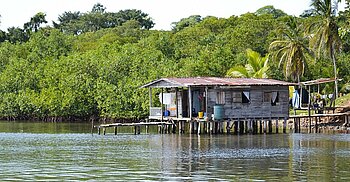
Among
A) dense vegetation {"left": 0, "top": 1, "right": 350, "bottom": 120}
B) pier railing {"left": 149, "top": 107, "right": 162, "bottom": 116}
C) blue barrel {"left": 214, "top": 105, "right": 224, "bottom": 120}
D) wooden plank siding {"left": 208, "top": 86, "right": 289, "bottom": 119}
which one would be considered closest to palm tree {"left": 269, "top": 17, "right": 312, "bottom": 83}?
dense vegetation {"left": 0, "top": 1, "right": 350, "bottom": 120}

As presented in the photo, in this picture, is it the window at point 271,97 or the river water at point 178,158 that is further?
the window at point 271,97

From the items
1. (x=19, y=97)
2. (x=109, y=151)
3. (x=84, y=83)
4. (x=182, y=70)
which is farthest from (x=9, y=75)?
(x=109, y=151)

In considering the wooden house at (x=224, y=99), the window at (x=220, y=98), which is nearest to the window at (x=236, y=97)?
the wooden house at (x=224, y=99)

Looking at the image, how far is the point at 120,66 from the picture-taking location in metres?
73.2

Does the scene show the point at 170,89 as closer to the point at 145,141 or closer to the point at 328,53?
the point at 145,141

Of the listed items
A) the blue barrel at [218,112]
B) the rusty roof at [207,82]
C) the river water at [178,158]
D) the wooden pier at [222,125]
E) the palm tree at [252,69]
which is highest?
the palm tree at [252,69]

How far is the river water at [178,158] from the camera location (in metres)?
24.8

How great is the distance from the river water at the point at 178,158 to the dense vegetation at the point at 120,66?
1705cm

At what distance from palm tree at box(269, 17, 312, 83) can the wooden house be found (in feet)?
34.8

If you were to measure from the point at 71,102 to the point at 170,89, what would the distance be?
21742 millimetres

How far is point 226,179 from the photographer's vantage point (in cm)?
2381

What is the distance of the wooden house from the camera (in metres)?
44.3

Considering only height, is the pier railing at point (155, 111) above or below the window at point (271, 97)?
below

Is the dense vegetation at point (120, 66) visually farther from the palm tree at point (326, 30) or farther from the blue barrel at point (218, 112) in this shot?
the blue barrel at point (218, 112)
